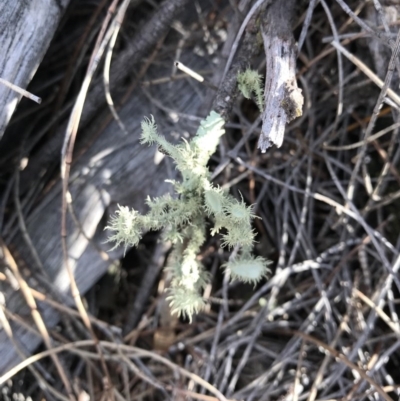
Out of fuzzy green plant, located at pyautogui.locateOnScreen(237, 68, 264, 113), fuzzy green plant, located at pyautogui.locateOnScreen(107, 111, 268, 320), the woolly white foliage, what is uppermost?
fuzzy green plant, located at pyautogui.locateOnScreen(237, 68, 264, 113)

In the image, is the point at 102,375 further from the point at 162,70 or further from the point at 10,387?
the point at 162,70

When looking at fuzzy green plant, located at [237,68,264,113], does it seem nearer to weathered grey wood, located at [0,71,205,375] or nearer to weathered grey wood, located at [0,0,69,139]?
weathered grey wood, located at [0,71,205,375]

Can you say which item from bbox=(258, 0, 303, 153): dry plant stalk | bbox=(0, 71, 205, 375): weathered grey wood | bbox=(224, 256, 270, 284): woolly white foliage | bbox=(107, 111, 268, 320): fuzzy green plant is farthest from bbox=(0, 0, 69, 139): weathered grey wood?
bbox=(224, 256, 270, 284): woolly white foliage

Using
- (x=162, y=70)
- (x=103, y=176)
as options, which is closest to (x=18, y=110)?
(x=103, y=176)

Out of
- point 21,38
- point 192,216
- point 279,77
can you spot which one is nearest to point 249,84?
point 279,77

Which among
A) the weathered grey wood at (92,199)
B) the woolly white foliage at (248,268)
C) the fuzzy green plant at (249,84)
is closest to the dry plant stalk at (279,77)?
the fuzzy green plant at (249,84)

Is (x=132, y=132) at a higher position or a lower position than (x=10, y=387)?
higher

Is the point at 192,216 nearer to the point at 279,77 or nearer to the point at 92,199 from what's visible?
the point at 279,77
